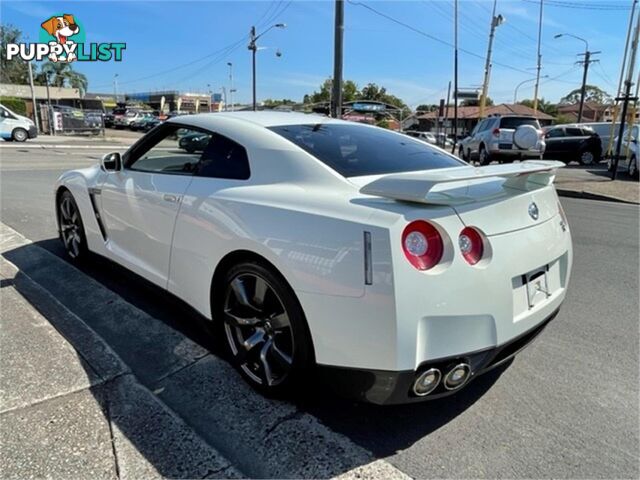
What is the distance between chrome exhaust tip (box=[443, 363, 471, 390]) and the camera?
6.64 ft

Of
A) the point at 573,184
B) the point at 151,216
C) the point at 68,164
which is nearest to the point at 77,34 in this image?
the point at 68,164

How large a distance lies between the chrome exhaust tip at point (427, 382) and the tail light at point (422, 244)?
45cm

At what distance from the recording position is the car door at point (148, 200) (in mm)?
3050

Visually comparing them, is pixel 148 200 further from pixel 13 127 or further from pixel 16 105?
→ pixel 16 105

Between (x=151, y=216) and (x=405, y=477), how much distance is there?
223cm

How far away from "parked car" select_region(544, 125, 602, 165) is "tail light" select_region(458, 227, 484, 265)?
19.5m

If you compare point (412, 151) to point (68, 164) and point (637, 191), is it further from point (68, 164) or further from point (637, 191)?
point (68, 164)

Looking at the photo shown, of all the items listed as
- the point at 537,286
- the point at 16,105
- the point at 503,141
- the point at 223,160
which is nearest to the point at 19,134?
the point at 16,105

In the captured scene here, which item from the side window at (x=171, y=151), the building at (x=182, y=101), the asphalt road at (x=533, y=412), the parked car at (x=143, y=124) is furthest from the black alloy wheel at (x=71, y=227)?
the building at (x=182, y=101)

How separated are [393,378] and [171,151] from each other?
2451 mm

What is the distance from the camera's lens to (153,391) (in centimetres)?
259

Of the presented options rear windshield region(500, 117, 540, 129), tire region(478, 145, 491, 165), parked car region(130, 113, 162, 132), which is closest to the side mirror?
rear windshield region(500, 117, 540, 129)

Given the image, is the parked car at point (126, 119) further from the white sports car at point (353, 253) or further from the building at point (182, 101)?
the white sports car at point (353, 253)

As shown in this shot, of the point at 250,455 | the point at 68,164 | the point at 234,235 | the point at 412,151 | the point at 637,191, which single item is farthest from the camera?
A: the point at 68,164
